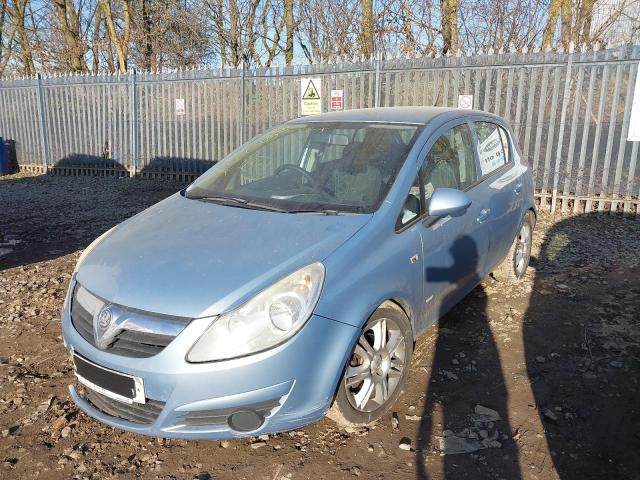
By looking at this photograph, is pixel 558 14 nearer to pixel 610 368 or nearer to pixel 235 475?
pixel 610 368

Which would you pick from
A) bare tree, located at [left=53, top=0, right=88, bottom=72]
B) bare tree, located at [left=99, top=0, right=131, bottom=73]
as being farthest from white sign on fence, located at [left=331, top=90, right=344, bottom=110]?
bare tree, located at [left=53, top=0, right=88, bottom=72]

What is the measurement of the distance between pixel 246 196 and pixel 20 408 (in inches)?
71.4

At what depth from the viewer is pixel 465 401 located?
3.10m

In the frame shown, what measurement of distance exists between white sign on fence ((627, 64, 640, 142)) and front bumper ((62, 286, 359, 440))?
6.82 metres

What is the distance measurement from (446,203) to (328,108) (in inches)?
280

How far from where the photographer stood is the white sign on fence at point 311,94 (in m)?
9.68

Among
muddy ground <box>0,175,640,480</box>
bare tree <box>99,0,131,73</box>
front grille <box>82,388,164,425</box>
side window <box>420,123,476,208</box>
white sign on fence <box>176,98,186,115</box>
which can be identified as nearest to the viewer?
front grille <box>82,388,164,425</box>

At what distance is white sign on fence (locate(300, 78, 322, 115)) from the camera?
9.68 meters

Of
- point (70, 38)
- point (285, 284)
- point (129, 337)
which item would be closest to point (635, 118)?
point (285, 284)

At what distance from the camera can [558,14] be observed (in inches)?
496

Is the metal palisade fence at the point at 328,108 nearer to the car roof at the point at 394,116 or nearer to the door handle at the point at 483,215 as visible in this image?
the car roof at the point at 394,116

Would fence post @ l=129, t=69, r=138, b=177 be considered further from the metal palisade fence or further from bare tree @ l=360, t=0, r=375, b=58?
bare tree @ l=360, t=0, r=375, b=58

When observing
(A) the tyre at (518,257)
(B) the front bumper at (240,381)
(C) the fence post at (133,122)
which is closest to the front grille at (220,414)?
(B) the front bumper at (240,381)

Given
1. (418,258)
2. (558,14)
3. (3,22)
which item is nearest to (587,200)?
(418,258)
